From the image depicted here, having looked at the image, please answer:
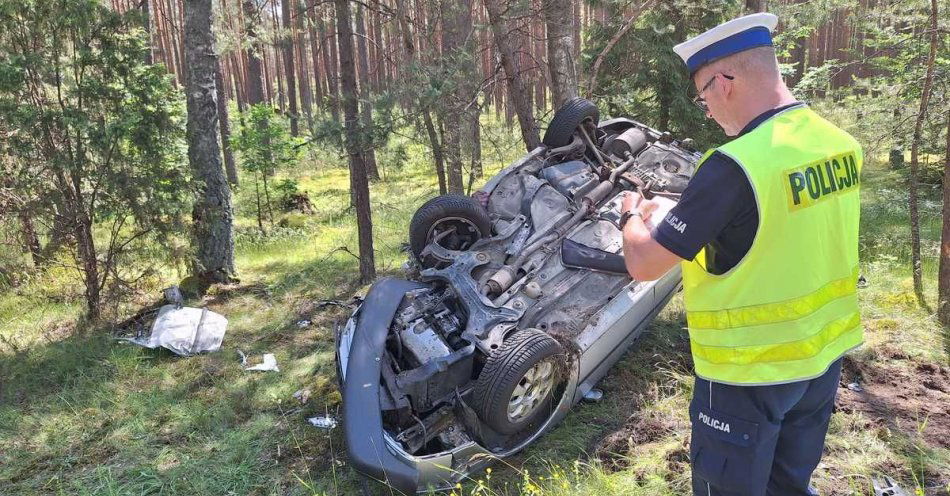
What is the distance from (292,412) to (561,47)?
4.85m

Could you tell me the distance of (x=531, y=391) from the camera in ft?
11.9

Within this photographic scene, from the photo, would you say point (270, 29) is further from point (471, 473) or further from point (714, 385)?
point (714, 385)

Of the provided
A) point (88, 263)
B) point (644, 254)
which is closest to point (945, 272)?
point (644, 254)

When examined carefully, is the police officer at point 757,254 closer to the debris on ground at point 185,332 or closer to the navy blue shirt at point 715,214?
the navy blue shirt at point 715,214

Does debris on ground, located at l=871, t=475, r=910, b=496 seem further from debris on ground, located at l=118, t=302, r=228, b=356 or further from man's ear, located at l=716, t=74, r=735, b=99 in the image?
debris on ground, located at l=118, t=302, r=228, b=356

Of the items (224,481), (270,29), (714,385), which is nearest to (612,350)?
(714,385)

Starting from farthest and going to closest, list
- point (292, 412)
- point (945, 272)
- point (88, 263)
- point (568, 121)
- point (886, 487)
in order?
point (88, 263) → point (568, 121) → point (945, 272) → point (292, 412) → point (886, 487)

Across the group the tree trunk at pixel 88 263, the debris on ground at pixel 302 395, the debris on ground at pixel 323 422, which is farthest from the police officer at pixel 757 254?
the tree trunk at pixel 88 263

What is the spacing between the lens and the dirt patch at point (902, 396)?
347cm

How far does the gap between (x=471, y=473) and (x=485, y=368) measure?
24.9 inches

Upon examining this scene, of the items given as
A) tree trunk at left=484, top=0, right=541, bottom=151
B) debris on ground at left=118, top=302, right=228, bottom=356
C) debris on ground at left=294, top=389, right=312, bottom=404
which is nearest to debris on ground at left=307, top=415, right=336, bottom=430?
debris on ground at left=294, top=389, right=312, bottom=404

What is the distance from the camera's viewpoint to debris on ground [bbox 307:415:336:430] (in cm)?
413

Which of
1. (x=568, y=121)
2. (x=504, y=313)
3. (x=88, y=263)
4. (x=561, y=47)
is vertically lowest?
(x=504, y=313)

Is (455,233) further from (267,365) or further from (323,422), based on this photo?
(267,365)
